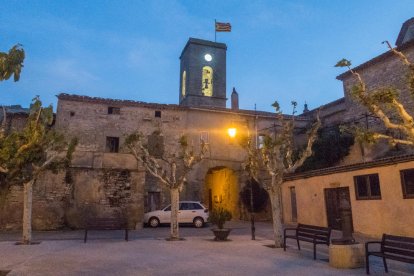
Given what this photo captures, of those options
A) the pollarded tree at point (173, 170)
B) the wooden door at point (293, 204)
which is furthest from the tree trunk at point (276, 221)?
the wooden door at point (293, 204)

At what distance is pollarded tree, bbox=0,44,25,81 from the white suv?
15.1 metres

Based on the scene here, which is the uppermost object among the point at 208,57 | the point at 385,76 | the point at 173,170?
the point at 208,57

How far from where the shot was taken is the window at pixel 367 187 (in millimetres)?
13797

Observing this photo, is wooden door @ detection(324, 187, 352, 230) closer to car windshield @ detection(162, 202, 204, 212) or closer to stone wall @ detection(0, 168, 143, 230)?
car windshield @ detection(162, 202, 204, 212)

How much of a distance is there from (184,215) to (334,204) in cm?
872

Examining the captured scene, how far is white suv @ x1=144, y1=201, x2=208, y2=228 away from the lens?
760 inches

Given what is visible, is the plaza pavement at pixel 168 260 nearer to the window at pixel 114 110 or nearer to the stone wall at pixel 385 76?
the stone wall at pixel 385 76

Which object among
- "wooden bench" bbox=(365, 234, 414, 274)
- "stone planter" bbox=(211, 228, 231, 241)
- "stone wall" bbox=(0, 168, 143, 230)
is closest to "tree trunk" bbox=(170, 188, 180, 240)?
"stone planter" bbox=(211, 228, 231, 241)

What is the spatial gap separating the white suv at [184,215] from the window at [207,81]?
1986cm

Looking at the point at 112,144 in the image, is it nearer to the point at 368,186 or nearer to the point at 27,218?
the point at 27,218

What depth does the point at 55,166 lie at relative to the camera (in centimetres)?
1338

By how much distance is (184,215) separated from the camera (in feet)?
63.6

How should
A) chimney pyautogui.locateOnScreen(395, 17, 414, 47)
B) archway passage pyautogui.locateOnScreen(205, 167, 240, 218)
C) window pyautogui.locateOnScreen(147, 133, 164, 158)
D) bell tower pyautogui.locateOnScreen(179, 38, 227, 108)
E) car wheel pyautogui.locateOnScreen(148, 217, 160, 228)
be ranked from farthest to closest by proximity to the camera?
bell tower pyautogui.locateOnScreen(179, 38, 227, 108)
archway passage pyautogui.locateOnScreen(205, 167, 240, 218)
chimney pyautogui.locateOnScreen(395, 17, 414, 47)
window pyautogui.locateOnScreen(147, 133, 164, 158)
car wheel pyautogui.locateOnScreen(148, 217, 160, 228)

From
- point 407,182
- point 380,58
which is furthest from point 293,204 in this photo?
point 380,58
